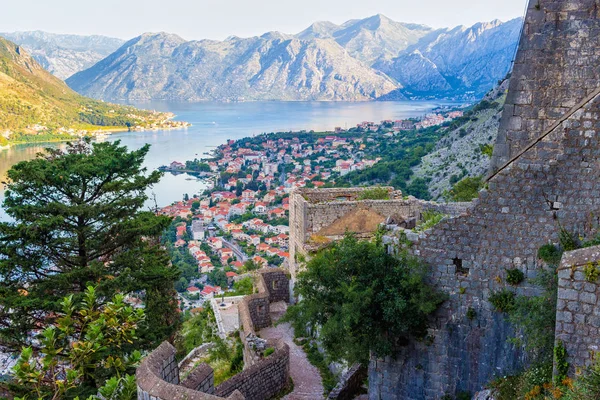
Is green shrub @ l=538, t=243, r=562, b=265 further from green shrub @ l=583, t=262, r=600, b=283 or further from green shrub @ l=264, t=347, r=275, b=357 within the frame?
green shrub @ l=264, t=347, r=275, b=357

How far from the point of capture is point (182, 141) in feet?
410

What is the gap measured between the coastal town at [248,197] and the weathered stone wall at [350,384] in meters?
8.54

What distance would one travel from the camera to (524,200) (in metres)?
5.54

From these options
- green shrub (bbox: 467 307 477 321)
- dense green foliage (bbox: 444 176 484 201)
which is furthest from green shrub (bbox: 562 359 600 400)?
dense green foliage (bbox: 444 176 484 201)

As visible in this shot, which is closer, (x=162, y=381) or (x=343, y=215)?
(x=162, y=381)

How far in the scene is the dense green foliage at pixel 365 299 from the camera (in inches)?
240

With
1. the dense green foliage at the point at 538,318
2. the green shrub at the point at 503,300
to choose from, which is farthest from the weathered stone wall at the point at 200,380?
the dense green foliage at the point at 538,318

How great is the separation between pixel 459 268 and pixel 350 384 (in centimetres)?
293

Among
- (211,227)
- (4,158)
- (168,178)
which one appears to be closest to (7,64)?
(4,158)

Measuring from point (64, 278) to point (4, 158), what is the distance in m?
86.7

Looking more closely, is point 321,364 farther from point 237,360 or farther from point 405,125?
point 405,125

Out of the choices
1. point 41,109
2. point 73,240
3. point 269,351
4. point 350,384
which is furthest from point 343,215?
point 41,109

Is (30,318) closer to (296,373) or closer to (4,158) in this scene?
(296,373)

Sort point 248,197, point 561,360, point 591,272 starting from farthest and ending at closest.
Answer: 1. point 248,197
2. point 561,360
3. point 591,272
